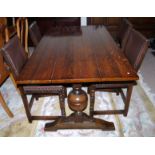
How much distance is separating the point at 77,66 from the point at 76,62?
0.28ft

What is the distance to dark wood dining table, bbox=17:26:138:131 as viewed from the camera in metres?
1.38

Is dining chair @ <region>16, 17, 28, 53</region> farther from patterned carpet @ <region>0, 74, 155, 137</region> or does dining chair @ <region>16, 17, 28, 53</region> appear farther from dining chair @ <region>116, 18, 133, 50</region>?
dining chair @ <region>116, 18, 133, 50</region>

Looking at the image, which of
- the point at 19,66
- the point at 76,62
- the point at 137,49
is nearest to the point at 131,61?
the point at 137,49

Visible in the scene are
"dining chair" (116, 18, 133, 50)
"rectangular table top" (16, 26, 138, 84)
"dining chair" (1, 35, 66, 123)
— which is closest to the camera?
"rectangular table top" (16, 26, 138, 84)

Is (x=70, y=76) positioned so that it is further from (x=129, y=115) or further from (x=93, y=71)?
(x=129, y=115)

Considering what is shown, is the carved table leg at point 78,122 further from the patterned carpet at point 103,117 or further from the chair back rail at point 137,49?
the chair back rail at point 137,49

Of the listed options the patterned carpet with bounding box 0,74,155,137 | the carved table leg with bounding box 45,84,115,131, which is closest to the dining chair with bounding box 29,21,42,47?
the patterned carpet with bounding box 0,74,155,137

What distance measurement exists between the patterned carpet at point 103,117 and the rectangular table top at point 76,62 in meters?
0.69

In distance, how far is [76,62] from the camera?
1619mm

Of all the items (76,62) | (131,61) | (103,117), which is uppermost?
(76,62)

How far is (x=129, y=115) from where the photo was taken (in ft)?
6.61

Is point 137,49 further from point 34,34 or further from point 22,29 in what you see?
point 22,29
